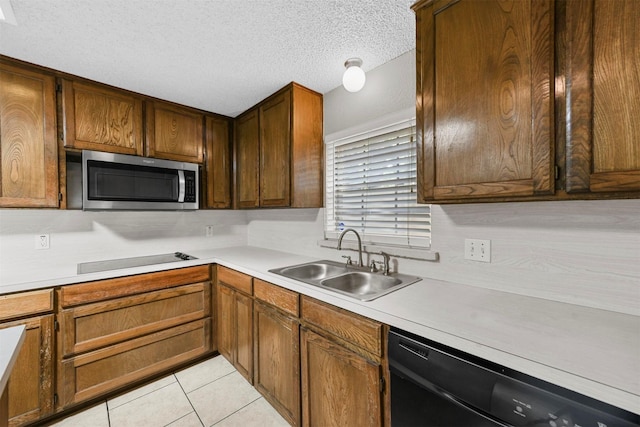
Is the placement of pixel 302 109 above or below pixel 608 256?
above

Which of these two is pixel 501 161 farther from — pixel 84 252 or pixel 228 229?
pixel 84 252

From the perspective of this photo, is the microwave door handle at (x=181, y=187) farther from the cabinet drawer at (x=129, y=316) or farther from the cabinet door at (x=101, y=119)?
the cabinet drawer at (x=129, y=316)

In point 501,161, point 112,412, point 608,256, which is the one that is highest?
point 501,161

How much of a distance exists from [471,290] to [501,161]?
65cm

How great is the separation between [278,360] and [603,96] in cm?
185

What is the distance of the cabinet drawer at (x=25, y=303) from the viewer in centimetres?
146

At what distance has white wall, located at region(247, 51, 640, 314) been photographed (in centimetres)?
101

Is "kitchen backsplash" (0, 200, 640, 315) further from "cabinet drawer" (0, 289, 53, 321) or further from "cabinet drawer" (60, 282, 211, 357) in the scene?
"cabinet drawer" (60, 282, 211, 357)

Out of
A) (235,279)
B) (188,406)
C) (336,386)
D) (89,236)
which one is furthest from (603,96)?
(89,236)

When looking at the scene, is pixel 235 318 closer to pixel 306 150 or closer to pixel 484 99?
pixel 306 150

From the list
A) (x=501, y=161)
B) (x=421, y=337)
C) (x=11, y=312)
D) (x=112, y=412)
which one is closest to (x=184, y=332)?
(x=112, y=412)

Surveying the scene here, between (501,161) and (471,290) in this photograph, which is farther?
(471,290)

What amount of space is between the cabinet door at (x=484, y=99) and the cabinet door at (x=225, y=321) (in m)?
1.62

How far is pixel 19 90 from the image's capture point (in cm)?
166
